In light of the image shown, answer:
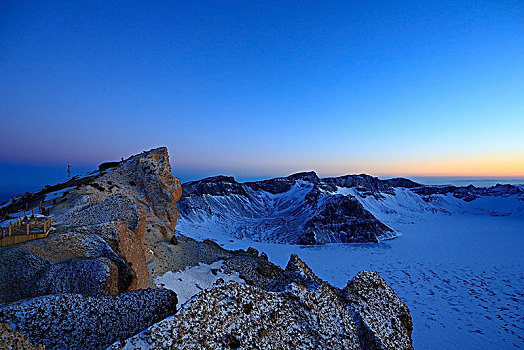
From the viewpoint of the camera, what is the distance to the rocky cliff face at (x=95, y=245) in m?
9.00

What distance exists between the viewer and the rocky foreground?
561 centimetres

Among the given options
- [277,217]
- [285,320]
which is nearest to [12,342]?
[285,320]

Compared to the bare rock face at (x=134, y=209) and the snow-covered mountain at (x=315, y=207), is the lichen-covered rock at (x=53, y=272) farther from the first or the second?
the snow-covered mountain at (x=315, y=207)

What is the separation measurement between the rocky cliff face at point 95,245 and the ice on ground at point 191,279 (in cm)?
160

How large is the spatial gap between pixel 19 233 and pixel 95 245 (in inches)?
131

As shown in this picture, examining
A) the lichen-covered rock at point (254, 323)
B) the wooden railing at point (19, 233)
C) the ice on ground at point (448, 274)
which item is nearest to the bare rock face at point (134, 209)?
the wooden railing at point (19, 233)

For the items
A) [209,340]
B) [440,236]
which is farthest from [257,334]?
[440,236]

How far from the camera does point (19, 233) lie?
1117cm

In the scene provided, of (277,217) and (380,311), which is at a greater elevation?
(380,311)

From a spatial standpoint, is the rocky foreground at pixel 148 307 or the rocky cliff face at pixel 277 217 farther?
the rocky cliff face at pixel 277 217

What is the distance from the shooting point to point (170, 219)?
2572 cm

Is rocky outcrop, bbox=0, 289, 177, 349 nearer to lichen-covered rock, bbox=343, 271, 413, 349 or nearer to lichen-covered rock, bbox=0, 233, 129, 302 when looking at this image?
lichen-covered rock, bbox=0, 233, 129, 302

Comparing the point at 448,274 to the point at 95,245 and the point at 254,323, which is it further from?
the point at 95,245

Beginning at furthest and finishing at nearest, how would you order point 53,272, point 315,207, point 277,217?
point 277,217 → point 315,207 → point 53,272
